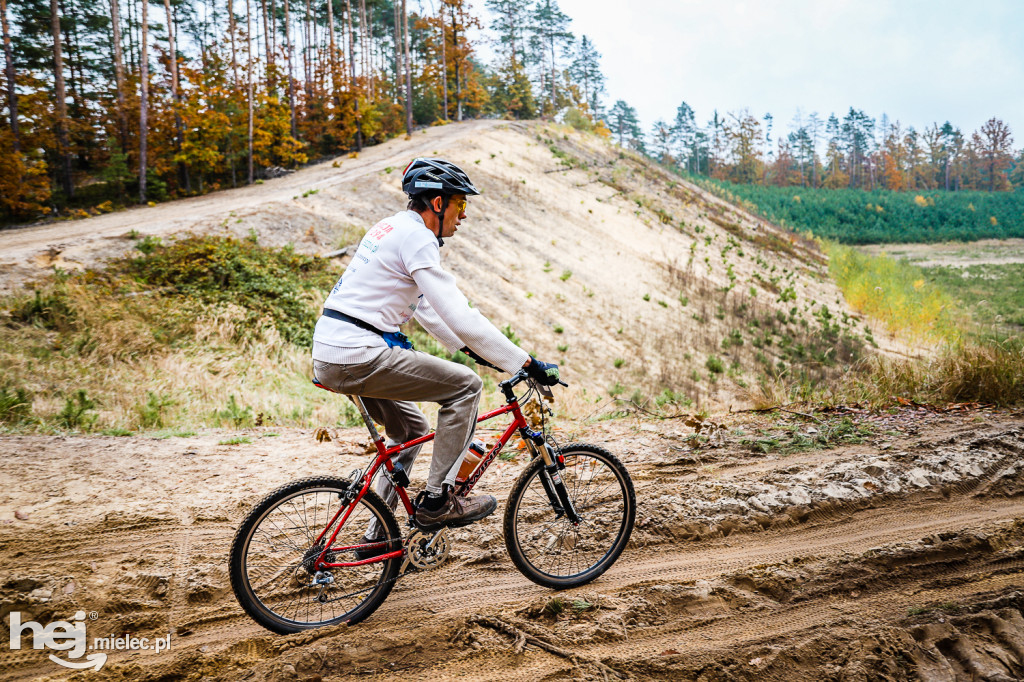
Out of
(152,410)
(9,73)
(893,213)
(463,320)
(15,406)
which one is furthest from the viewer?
(893,213)

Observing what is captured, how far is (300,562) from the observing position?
327cm

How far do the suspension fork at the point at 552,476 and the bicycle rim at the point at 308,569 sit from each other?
0.97 m

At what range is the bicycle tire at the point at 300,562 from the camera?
3.03m

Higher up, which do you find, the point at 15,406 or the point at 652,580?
the point at 15,406

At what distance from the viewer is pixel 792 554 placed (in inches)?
153

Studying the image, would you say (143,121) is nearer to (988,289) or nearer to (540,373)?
(540,373)

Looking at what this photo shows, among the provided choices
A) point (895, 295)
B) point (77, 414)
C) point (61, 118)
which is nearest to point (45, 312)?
point (77, 414)

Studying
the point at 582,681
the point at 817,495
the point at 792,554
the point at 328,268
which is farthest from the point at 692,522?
the point at 328,268

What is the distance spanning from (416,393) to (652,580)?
1.92 meters

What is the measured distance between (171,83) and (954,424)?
1042 inches

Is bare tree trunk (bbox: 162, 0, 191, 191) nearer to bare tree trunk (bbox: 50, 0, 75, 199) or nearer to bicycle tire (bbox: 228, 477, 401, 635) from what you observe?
bare tree trunk (bbox: 50, 0, 75, 199)

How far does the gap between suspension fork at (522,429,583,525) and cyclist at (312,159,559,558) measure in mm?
395

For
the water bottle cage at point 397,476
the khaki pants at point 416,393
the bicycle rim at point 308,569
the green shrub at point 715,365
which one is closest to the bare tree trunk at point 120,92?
the green shrub at point 715,365

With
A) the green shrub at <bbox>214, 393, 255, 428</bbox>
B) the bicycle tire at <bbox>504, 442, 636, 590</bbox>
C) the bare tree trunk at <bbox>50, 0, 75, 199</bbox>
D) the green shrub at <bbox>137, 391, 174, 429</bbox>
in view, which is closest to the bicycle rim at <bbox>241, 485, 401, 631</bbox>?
the bicycle tire at <bbox>504, 442, 636, 590</bbox>
